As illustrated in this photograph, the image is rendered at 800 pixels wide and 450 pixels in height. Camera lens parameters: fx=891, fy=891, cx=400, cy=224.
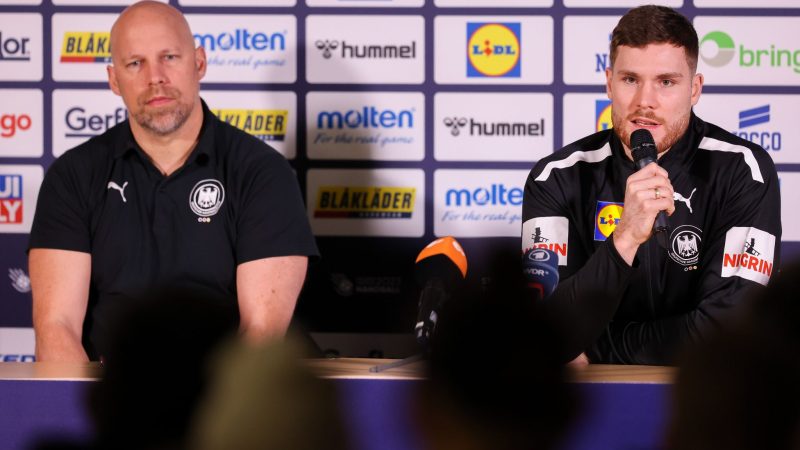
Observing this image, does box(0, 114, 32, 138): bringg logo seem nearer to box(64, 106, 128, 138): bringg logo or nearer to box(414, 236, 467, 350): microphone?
box(64, 106, 128, 138): bringg logo

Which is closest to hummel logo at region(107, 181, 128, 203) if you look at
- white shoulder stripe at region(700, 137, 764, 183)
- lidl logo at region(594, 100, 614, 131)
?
white shoulder stripe at region(700, 137, 764, 183)

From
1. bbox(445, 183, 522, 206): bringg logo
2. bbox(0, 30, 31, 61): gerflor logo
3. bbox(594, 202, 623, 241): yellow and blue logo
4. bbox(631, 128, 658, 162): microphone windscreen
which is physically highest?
bbox(0, 30, 31, 61): gerflor logo

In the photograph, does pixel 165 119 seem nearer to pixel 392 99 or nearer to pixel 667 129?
pixel 392 99

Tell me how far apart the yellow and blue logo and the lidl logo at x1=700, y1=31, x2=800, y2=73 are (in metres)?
1.03

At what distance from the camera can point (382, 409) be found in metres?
1.01

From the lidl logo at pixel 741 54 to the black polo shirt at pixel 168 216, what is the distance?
1.39 m

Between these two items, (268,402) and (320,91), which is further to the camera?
(320,91)

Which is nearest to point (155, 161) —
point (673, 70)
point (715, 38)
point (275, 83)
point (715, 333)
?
point (275, 83)

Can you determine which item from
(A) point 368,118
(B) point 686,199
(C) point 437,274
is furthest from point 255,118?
(C) point 437,274

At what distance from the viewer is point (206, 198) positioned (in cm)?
200

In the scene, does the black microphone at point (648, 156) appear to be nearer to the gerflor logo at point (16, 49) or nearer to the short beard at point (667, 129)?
the short beard at point (667, 129)

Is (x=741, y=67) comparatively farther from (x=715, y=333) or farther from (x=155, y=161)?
(x=715, y=333)

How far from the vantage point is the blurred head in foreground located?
0.36 metres

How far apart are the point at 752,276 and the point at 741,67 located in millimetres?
1151
